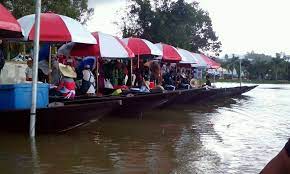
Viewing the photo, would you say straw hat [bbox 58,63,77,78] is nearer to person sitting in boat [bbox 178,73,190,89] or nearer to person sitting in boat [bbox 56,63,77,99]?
person sitting in boat [bbox 56,63,77,99]

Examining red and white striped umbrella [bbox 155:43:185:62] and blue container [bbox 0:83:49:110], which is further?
red and white striped umbrella [bbox 155:43:185:62]

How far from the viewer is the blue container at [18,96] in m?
7.98

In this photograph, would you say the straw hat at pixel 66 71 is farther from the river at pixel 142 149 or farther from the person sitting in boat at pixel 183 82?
the person sitting in boat at pixel 183 82

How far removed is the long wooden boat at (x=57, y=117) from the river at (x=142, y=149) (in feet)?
A: 0.62

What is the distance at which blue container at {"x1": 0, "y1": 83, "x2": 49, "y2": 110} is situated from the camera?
7980 mm

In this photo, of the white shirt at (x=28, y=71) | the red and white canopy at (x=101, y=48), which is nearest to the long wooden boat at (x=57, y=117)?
the white shirt at (x=28, y=71)

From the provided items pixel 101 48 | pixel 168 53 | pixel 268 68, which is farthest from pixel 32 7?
pixel 268 68

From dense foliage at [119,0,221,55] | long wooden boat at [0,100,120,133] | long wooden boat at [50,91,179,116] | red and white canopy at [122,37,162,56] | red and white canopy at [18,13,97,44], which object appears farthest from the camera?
dense foliage at [119,0,221,55]

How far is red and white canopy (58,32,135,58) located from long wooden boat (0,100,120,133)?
275cm

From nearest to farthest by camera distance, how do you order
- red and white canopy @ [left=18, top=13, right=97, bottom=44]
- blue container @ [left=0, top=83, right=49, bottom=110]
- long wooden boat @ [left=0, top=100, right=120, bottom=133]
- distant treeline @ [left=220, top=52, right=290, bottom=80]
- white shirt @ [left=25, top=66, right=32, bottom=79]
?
blue container @ [left=0, top=83, right=49, bottom=110]
long wooden boat @ [left=0, top=100, right=120, bottom=133]
red and white canopy @ [left=18, top=13, right=97, bottom=44]
white shirt @ [left=25, top=66, right=32, bottom=79]
distant treeline @ [left=220, top=52, right=290, bottom=80]

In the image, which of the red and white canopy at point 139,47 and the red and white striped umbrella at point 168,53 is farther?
the red and white striped umbrella at point 168,53

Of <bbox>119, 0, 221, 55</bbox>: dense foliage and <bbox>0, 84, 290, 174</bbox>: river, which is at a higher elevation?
<bbox>119, 0, 221, 55</bbox>: dense foliage

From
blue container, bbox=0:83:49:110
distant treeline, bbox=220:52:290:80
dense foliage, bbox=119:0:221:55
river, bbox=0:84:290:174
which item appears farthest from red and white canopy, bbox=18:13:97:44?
distant treeline, bbox=220:52:290:80

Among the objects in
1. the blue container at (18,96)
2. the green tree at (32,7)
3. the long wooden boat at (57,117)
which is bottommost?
the long wooden boat at (57,117)
